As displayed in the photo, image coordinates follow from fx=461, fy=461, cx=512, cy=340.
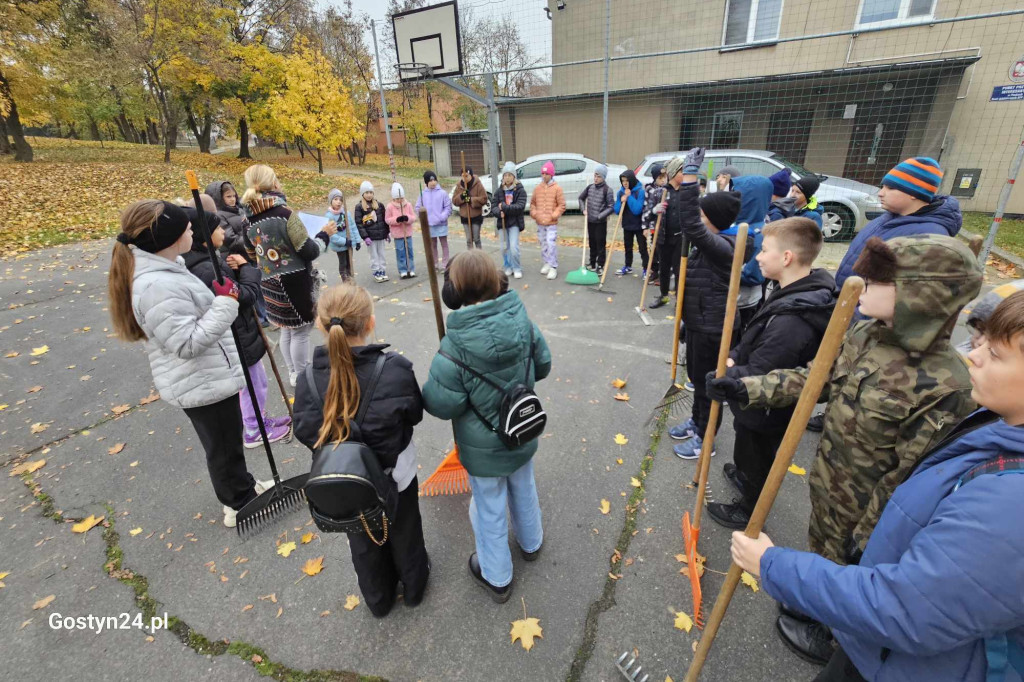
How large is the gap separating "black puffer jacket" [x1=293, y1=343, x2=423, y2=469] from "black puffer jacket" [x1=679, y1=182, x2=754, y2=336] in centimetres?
210

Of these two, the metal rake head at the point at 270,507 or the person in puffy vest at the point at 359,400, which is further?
the metal rake head at the point at 270,507

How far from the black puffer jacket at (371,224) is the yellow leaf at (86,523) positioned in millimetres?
5475

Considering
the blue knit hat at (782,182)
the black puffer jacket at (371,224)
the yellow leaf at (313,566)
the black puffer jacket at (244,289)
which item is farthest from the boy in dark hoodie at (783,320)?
the black puffer jacket at (371,224)

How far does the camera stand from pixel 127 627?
2.42m

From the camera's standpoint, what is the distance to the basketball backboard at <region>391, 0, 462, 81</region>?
36.0 feet

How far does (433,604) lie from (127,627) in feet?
5.25

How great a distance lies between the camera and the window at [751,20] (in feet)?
42.2

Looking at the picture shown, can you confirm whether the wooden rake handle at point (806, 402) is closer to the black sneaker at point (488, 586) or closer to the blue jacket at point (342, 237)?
the black sneaker at point (488, 586)

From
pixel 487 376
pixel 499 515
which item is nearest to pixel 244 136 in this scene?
pixel 487 376

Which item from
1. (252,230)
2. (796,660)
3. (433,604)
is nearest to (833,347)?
(796,660)

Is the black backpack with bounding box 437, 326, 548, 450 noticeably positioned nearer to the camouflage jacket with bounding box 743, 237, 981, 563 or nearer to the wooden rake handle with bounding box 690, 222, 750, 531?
the wooden rake handle with bounding box 690, 222, 750, 531

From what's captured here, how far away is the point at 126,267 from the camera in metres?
2.42

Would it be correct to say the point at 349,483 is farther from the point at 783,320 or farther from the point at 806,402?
the point at 783,320

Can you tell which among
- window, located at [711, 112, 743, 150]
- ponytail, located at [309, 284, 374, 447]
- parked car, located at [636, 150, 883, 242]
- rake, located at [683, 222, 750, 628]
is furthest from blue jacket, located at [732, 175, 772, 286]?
window, located at [711, 112, 743, 150]
